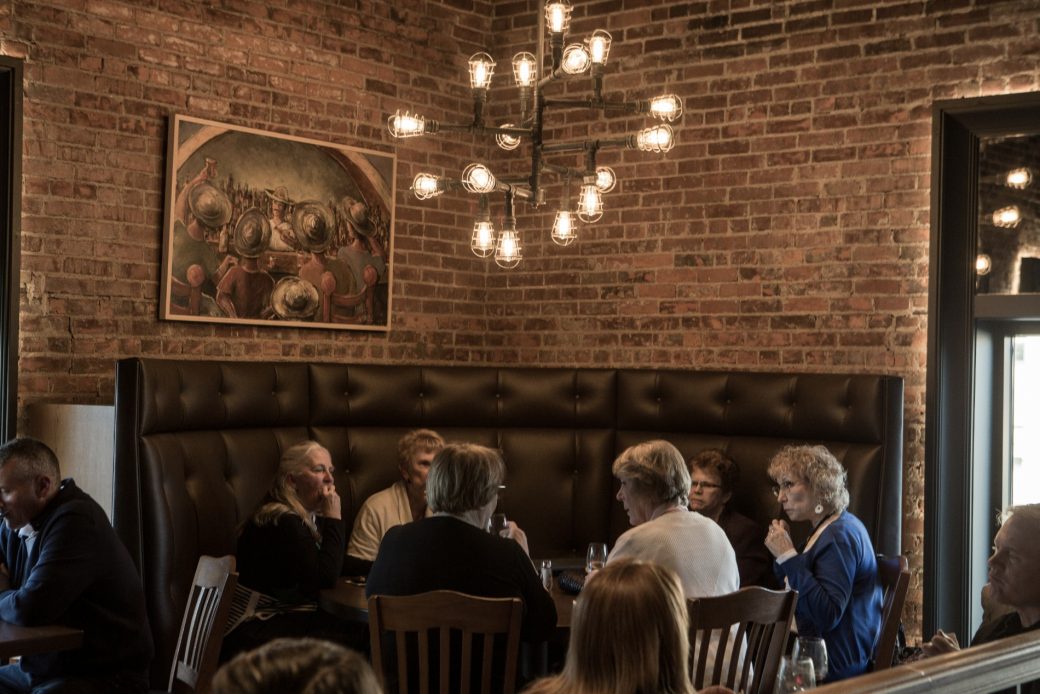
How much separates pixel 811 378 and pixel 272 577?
2751 millimetres

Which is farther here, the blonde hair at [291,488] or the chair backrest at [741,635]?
the blonde hair at [291,488]

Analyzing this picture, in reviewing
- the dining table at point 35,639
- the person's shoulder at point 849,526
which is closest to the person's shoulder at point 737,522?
the person's shoulder at point 849,526

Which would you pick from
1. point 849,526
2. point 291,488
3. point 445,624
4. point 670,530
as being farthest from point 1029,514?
point 291,488

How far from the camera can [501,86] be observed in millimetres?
7410

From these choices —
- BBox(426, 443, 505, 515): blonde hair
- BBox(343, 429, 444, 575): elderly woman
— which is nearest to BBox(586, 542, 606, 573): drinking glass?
BBox(426, 443, 505, 515): blonde hair

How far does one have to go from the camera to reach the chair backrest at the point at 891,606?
4383mm

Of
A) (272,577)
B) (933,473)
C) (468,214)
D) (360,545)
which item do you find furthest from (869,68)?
(272,577)

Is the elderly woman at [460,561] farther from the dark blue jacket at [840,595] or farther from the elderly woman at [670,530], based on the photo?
the dark blue jacket at [840,595]

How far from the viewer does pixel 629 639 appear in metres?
2.27

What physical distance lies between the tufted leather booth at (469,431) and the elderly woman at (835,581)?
1.01 m

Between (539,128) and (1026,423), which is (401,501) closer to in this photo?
(539,128)

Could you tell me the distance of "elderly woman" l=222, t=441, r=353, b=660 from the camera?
4.62 meters

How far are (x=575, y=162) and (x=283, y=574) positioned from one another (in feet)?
11.1

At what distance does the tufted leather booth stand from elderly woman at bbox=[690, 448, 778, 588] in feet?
0.73
